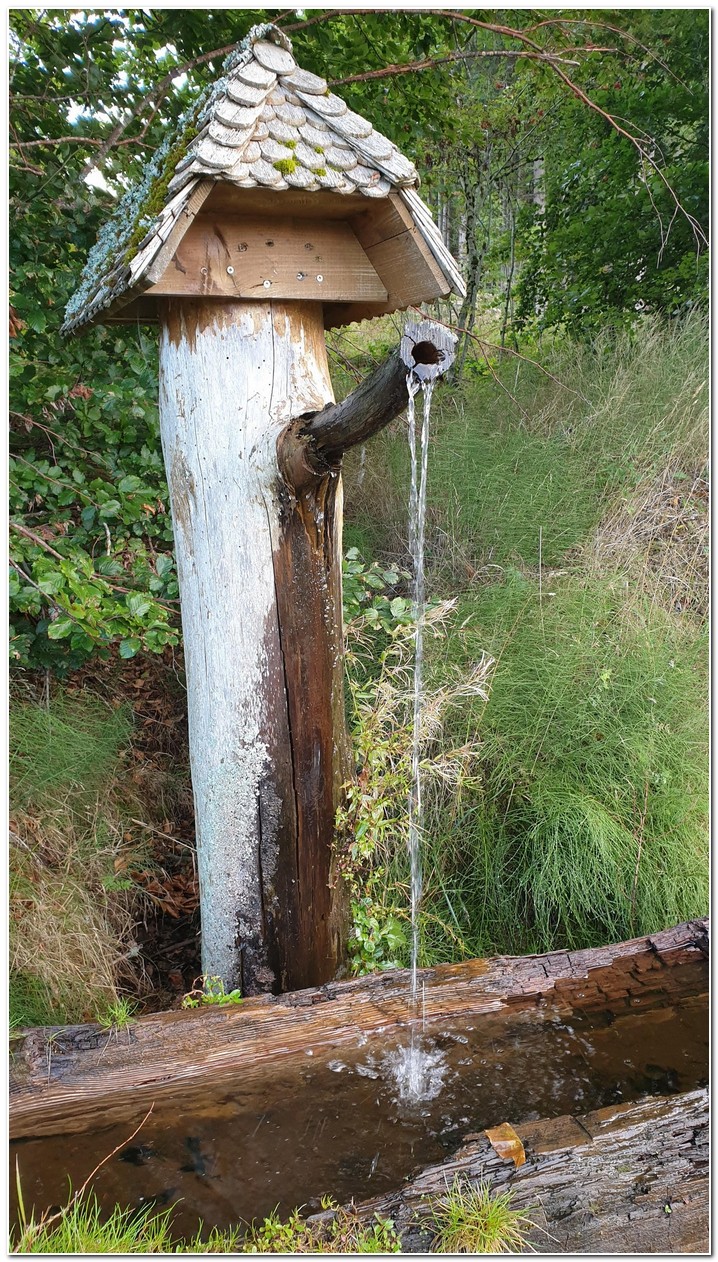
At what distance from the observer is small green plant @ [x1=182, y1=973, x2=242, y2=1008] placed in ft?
7.54

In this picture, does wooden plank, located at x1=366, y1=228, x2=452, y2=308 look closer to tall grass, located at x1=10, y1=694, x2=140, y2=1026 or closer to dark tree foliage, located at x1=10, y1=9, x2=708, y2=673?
dark tree foliage, located at x1=10, y1=9, x2=708, y2=673

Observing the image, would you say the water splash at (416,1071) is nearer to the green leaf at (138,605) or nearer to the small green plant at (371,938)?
the small green plant at (371,938)

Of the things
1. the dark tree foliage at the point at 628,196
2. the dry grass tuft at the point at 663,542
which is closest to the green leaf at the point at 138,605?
the dry grass tuft at the point at 663,542

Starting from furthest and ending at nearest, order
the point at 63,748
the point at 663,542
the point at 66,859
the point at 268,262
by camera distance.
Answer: the point at 663,542 → the point at 63,748 → the point at 66,859 → the point at 268,262

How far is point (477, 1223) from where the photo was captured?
1609 mm

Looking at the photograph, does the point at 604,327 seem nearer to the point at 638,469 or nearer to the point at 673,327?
the point at 673,327

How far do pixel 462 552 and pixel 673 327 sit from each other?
2.50m

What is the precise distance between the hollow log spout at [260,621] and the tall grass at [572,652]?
575mm

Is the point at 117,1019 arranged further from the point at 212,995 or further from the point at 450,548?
the point at 450,548

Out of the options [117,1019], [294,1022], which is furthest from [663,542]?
[117,1019]

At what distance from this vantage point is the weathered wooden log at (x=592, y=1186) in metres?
1.65

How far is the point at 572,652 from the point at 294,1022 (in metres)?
1.77

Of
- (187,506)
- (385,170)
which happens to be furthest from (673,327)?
(187,506)

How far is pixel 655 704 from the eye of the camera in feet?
10.0
